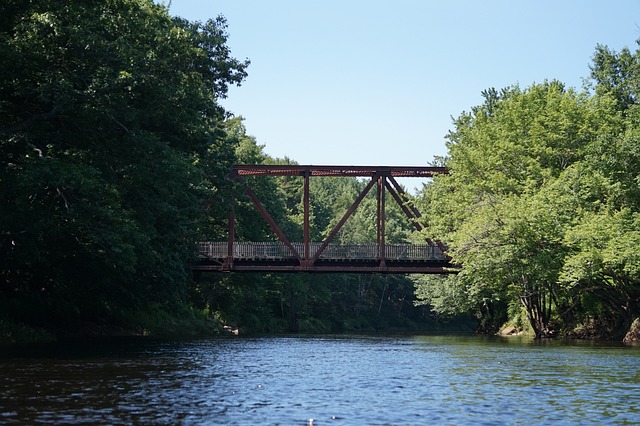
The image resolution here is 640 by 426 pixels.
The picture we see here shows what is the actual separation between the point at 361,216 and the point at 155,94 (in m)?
106

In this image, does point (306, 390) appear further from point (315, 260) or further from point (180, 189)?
point (315, 260)

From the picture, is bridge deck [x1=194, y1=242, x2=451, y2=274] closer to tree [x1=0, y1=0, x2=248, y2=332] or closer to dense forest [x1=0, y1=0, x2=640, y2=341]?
dense forest [x1=0, y1=0, x2=640, y2=341]

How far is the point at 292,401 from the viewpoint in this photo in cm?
1541

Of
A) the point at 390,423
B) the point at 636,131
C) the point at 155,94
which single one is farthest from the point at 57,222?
the point at 636,131

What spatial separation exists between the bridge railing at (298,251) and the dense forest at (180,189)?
3178 millimetres

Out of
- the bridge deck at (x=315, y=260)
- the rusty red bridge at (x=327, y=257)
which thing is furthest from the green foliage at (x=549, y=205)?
the bridge deck at (x=315, y=260)

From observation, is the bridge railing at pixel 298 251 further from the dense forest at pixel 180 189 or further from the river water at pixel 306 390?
the river water at pixel 306 390

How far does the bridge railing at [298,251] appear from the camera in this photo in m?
58.9

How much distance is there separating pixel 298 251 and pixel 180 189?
2772 centimetres

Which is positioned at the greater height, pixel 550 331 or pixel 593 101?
pixel 593 101

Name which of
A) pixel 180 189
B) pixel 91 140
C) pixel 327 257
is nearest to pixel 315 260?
pixel 327 257

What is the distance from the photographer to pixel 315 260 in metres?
59.6

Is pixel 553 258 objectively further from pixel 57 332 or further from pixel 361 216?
pixel 361 216

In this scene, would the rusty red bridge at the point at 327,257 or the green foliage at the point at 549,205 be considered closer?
the green foliage at the point at 549,205
